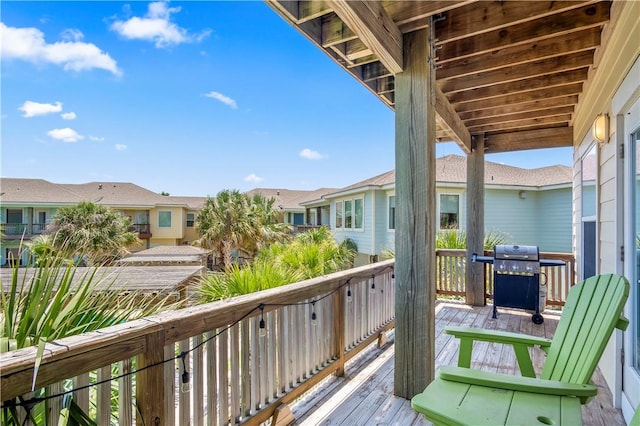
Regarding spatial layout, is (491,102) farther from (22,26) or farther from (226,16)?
(22,26)

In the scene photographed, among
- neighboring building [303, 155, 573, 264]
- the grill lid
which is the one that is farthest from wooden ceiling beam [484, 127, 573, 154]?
neighboring building [303, 155, 573, 264]

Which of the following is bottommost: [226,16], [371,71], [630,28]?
[630,28]

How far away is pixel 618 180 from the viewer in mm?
2375

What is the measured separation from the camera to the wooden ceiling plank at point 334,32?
220 cm

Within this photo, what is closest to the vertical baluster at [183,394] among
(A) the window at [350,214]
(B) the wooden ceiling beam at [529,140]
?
(B) the wooden ceiling beam at [529,140]

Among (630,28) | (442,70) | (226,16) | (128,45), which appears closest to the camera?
(630,28)

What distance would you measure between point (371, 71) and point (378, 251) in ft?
30.4

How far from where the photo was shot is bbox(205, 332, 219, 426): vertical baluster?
69.1 inches

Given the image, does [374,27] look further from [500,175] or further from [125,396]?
[500,175]

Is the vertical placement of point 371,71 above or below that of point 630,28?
above

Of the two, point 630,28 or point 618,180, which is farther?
point 618,180

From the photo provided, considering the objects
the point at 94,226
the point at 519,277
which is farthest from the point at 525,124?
the point at 94,226

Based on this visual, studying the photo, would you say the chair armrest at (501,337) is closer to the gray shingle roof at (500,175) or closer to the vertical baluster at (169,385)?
the vertical baluster at (169,385)

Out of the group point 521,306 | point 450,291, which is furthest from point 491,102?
point 450,291
